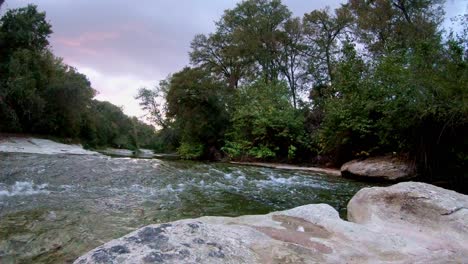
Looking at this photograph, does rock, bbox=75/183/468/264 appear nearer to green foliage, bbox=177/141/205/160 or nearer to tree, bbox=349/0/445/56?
tree, bbox=349/0/445/56

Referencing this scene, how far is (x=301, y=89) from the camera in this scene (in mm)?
26297

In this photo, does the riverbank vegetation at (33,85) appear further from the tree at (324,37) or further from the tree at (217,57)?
the tree at (324,37)

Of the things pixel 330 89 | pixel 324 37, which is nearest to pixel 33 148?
pixel 330 89

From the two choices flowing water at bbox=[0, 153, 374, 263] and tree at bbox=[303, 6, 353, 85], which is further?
tree at bbox=[303, 6, 353, 85]

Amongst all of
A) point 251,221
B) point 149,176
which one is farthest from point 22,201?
point 251,221

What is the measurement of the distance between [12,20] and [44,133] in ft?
26.6

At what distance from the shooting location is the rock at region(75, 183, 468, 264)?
1.72 metres

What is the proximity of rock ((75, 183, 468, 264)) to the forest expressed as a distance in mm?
5597

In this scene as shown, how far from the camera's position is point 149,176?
7.93 m

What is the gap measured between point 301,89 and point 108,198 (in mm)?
22598

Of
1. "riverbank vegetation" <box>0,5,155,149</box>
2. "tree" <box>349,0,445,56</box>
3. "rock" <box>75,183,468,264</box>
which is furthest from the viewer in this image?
"riverbank vegetation" <box>0,5,155,149</box>

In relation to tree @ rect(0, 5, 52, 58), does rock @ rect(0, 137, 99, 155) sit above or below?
below

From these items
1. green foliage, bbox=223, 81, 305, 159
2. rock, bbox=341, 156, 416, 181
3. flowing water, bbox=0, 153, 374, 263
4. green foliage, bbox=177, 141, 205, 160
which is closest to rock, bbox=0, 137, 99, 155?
flowing water, bbox=0, 153, 374, 263

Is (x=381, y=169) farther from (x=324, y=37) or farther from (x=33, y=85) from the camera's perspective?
(x=33, y=85)
